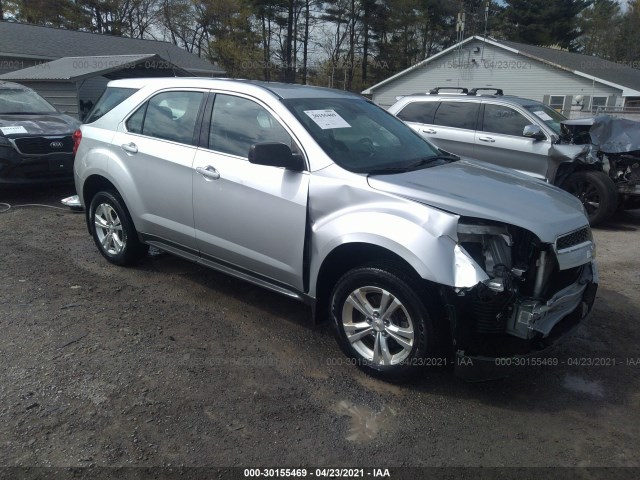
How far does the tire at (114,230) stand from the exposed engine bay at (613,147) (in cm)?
606

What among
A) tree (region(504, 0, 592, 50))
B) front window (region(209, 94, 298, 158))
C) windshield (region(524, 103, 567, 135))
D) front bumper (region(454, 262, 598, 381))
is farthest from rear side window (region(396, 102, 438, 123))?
tree (region(504, 0, 592, 50))

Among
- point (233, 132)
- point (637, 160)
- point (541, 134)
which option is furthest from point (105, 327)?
point (637, 160)

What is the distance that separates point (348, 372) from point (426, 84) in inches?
1236

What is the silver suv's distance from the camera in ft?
9.98

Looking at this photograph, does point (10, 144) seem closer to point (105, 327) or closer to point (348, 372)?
point (105, 327)

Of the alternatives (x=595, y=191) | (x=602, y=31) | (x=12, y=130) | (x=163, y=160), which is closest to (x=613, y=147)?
(x=595, y=191)

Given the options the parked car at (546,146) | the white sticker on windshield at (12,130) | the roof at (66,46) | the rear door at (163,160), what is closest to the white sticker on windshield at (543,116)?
the parked car at (546,146)

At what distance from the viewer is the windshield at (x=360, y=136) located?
374 centimetres

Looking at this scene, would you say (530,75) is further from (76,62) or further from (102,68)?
(102,68)

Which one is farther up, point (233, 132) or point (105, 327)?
point (233, 132)

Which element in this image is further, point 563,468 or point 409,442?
point 409,442

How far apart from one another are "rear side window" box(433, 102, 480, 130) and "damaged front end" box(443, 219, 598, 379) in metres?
5.69

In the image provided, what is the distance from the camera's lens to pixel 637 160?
24.8 ft

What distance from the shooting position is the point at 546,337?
319 cm
